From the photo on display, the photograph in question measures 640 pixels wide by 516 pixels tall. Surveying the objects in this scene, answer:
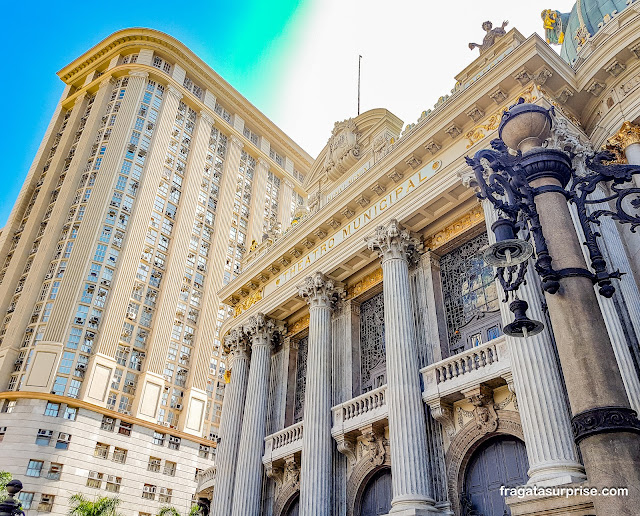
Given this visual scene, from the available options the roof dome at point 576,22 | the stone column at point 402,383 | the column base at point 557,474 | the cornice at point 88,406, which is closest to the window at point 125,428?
the cornice at point 88,406

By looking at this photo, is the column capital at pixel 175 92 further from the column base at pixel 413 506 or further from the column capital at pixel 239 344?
the column base at pixel 413 506

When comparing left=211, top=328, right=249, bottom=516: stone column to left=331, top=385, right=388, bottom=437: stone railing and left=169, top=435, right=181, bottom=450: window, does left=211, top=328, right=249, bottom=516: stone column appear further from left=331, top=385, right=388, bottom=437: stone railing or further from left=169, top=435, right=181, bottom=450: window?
left=169, top=435, right=181, bottom=450: window

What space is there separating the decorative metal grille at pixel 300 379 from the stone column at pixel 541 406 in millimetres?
10815

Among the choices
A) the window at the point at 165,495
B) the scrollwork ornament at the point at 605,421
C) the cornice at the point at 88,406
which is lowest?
the scrollwork ornament at the point at 605,421

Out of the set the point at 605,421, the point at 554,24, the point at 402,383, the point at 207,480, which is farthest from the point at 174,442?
the point at 605,421

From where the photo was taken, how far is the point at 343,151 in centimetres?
2420

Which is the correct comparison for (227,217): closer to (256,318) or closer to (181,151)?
(181,151)

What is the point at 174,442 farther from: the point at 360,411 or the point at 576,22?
the point at 576,22

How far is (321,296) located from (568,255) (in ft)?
46.1

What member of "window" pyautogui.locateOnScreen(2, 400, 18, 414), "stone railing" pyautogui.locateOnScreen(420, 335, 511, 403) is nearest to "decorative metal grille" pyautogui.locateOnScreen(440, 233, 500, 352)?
"stone railing" pyautogui.locateOnScreen(420, 335, 511, 403)

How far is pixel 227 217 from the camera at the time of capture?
6006 cm

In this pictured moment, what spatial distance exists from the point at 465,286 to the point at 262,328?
927cm

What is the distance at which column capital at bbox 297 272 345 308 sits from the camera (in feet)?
66.8

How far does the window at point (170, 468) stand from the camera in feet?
139
